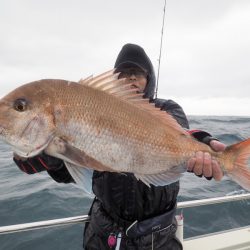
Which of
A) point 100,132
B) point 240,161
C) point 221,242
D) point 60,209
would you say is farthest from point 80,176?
point 60,209

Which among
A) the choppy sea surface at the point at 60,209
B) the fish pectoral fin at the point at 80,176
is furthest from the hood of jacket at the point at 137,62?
the choppy sea surface at the point at 60,209

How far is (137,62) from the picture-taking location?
136 inches

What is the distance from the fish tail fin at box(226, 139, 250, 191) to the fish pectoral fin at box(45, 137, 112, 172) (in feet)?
3.42

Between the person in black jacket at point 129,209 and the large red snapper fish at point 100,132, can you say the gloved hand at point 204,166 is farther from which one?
the person in black jacket at point 129,209

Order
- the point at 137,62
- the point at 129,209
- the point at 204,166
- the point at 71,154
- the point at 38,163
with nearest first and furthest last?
the point at 71,154, the point at 204,166, the point at 38,163, the point at 129,209, the point at 137,62

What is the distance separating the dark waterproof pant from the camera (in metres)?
2.87

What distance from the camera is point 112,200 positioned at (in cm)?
289

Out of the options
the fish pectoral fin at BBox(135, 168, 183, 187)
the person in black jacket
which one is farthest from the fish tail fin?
the fish pectoral fin at BBox(135, 168, 183, 187)

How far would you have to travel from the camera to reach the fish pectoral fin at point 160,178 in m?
2.41

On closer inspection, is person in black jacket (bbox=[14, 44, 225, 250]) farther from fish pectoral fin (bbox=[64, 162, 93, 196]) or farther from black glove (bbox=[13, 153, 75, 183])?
A: fish pectoral fin (bbox=[64, 162, 93, 196])

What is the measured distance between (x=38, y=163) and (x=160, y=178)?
0.98 meters

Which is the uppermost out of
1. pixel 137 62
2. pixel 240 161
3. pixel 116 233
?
pixel 137 62

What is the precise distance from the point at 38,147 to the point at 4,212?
5.11 m

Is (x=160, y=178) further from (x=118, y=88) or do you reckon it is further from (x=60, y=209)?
(x=60, y=209)
